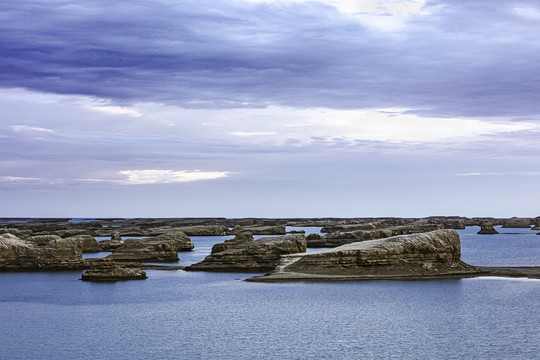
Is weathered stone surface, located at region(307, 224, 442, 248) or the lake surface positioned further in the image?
weathered stone surface, located at region(307, 224, 442, 248)

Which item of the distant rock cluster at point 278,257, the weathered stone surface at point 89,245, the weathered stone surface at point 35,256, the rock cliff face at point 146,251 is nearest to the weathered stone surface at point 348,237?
the distant rock cluster at point 278,257

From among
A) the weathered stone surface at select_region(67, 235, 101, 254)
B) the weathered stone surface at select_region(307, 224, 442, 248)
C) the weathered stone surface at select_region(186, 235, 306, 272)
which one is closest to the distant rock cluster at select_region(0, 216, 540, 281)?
the weathered stone surface at select_region(186, 235, 306, 272)

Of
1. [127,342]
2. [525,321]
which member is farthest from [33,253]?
[525,321]

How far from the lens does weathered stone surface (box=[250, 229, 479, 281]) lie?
73.7m

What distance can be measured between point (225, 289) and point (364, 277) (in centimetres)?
1532

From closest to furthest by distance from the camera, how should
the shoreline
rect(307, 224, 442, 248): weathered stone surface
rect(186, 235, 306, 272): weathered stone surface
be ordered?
the shoreline
rect(186, 235, 306, 272): weathered stone surface
rect(307, 224, 442, 248): weathered stone surface

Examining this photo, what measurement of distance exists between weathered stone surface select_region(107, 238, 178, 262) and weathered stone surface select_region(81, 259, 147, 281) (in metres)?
21.0

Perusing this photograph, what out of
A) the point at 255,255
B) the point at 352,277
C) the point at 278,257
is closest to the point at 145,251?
the point at 255,255

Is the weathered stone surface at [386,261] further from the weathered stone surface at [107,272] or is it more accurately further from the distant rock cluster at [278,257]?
the weathered stone surface at [107,272]

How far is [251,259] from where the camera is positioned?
87688 mm

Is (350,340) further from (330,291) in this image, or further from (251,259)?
(251,259)

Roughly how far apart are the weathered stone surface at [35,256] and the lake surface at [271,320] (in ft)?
42.6

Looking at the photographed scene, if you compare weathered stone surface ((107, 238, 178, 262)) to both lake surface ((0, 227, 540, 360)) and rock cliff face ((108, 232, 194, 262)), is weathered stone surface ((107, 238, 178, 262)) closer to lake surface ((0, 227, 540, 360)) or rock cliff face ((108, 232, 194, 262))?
rock cliff face ((108, 232, 194, 262))

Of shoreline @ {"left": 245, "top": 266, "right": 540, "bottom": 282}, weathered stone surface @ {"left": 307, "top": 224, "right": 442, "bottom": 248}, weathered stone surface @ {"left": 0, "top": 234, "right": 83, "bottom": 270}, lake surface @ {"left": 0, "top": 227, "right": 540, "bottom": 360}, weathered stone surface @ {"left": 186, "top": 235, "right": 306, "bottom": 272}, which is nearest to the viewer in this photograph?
lake surface @ {"left": 0, "top": 227, "right": 540, "bottom": 360}
